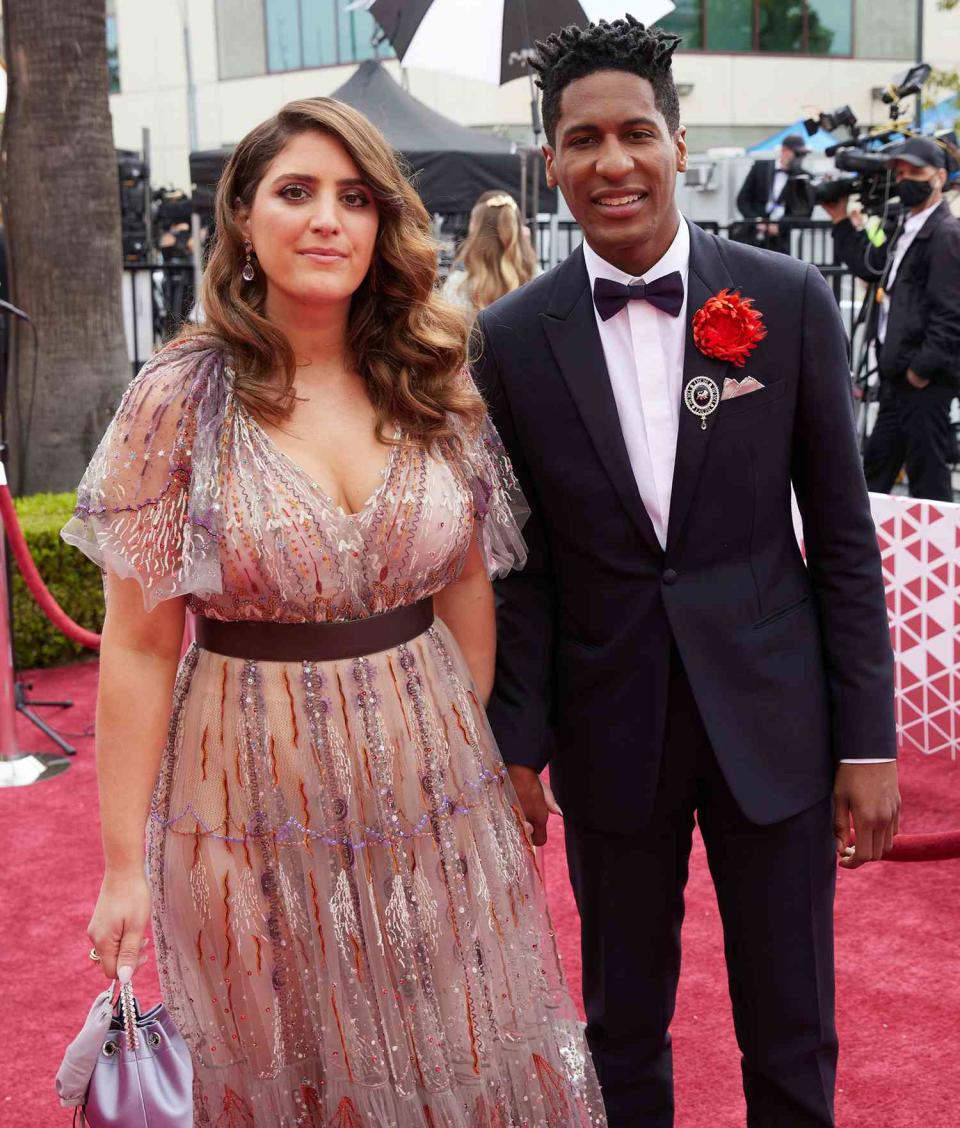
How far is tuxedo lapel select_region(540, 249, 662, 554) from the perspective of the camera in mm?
2283

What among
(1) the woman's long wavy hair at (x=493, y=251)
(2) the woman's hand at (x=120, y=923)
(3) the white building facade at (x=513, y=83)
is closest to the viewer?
(2) the woman's hand at (x=120, y=923)

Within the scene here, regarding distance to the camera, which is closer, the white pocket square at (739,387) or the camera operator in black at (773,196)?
the white pocket square at (739,387)

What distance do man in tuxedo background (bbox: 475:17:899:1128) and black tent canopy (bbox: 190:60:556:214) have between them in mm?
10096

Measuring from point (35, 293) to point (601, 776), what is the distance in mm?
6268

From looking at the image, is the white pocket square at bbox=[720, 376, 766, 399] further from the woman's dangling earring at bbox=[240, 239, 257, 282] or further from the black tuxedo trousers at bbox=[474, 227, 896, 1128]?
the woman's dangling earring at bbox=[240, 239, 257, 282]

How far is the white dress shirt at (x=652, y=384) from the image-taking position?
2305 millimetres

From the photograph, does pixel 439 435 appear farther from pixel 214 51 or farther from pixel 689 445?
pixel 214 51

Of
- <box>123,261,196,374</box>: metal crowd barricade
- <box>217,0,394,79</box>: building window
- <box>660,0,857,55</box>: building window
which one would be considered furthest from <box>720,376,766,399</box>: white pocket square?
<box>660,0,857,55</box>: building window

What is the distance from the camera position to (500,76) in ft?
28.3

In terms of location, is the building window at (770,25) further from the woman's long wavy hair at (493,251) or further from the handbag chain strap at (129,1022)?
the handbag chain strap at (129,1022)

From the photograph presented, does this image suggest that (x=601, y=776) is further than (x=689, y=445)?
Yes

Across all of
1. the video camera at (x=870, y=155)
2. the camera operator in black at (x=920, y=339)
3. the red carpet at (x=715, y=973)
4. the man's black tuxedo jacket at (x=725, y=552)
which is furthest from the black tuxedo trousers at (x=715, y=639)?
the video camera at (x=870, y=155)

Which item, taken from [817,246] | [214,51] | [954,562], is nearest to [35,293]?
[954,562]

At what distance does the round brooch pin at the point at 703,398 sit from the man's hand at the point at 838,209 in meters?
7.08
